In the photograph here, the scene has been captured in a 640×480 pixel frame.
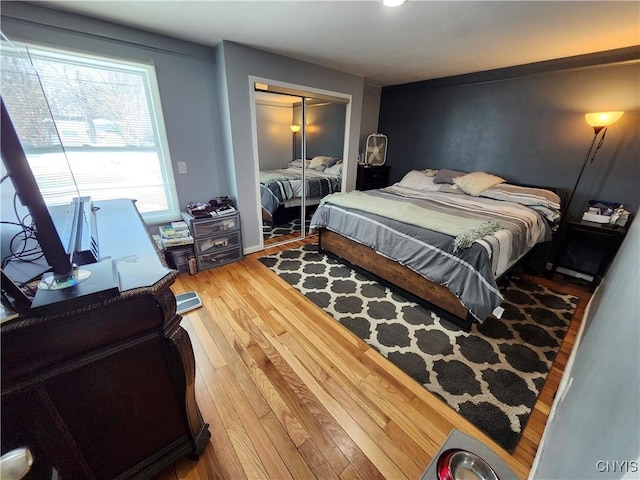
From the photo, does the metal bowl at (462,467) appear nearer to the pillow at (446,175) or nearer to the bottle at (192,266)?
the bottle at (192,266)

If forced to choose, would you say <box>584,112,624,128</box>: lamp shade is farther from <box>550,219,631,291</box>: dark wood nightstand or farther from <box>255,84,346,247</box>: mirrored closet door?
<box>255,84,346,247</box>: mirrored closet door

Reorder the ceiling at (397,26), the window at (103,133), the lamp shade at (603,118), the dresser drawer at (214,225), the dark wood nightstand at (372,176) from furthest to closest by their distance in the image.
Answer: the dark wood nightstand at (372,176)
the dresser drawer at (214,225)
the lamp shade at (603,118)
the window at (103,133)
the ceiling at (397,26)

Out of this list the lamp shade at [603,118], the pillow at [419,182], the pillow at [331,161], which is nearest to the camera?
the lamp shade at [603,118]

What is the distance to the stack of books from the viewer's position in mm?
2559

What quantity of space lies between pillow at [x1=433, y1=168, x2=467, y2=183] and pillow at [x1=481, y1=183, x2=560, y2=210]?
53 cm

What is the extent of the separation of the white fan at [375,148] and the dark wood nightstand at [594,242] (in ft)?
9.16

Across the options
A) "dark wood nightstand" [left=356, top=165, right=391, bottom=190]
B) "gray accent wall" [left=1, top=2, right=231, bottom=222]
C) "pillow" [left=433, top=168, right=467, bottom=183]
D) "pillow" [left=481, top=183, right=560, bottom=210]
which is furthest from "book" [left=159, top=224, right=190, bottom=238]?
"pillow" [left=481, top=183, right=560, bottom=210]

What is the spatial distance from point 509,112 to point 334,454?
4.03m

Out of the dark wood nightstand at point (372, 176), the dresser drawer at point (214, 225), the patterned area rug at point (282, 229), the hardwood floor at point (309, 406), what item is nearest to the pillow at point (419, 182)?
the dark wood nightstand at point (372, 176)

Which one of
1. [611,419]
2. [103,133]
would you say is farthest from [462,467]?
[103,133]

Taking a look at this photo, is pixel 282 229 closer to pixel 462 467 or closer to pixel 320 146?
pixel 320 146

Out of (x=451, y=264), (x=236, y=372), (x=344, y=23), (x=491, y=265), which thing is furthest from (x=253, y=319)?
(x=344, y=23)

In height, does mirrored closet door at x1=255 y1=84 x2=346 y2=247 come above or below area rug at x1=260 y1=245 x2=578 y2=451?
above

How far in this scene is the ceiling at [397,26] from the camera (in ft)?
5.68
